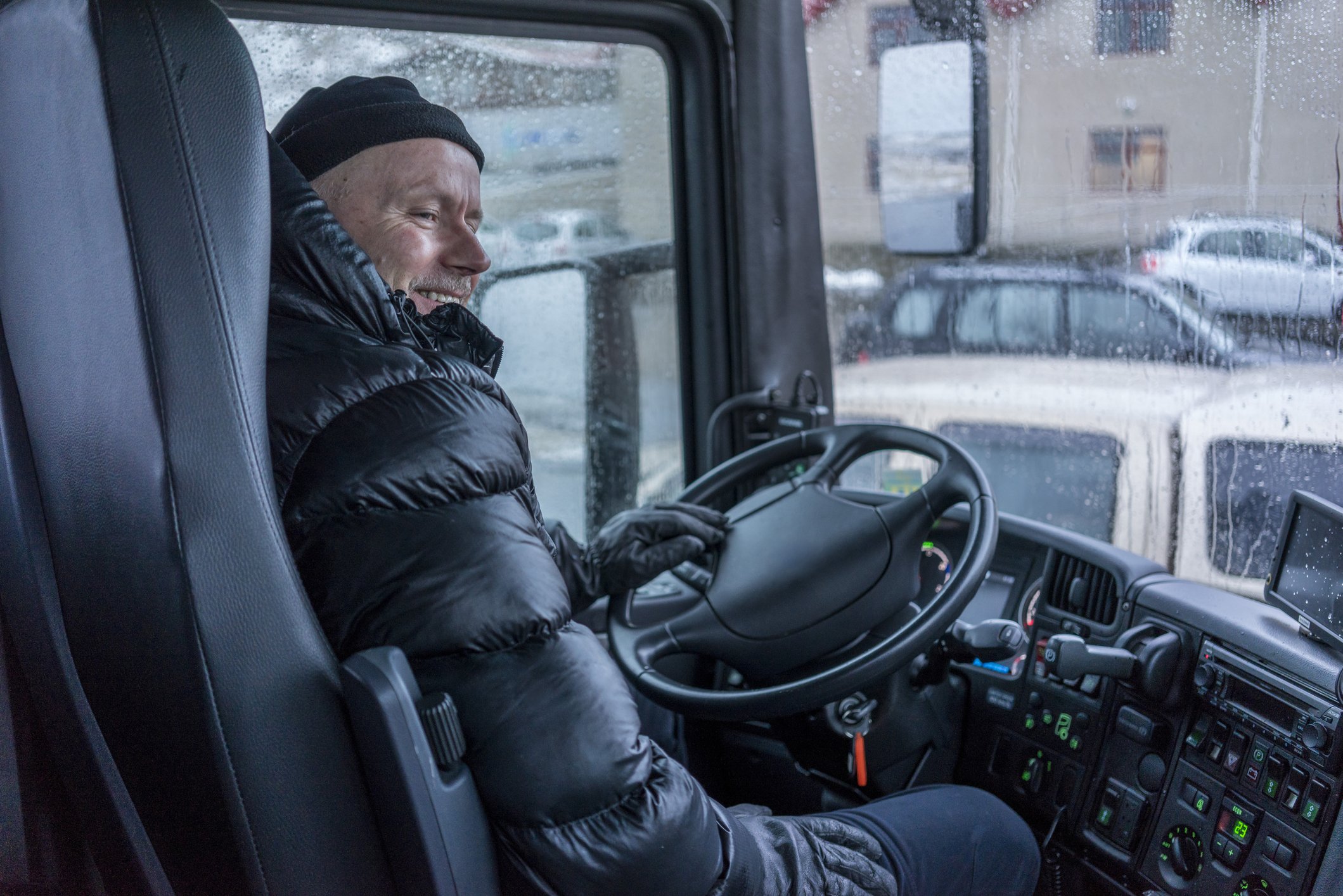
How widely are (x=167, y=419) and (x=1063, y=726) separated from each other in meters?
1.39

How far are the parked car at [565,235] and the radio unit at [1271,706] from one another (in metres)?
1.32

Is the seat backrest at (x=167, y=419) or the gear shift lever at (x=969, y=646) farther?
the gear shift lever at (x=969, y=646)

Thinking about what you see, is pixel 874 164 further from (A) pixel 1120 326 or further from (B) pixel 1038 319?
(A) pixel 1120 326

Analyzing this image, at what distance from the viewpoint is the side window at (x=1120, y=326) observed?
190cm

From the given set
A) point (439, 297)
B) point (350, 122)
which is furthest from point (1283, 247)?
point (350, 122)

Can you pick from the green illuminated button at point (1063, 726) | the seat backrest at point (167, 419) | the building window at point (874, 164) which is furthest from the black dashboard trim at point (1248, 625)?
the seat backrest at point (167, 419)

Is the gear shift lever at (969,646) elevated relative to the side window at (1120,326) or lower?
lower

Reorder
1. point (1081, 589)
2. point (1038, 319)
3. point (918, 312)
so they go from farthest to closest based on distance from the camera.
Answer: point (918, 312) → point (1038, 319) → point (1081, 589)

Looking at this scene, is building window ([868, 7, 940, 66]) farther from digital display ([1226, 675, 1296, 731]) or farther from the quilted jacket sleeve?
the quilted jacket sleeve

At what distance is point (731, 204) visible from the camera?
231 centimetres

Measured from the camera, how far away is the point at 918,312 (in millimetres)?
2430

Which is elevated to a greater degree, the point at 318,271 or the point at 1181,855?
the point at 318,271

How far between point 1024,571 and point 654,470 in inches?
32.8

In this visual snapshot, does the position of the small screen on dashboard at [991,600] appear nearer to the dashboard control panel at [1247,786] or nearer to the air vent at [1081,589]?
the air vent at [1081,589]
